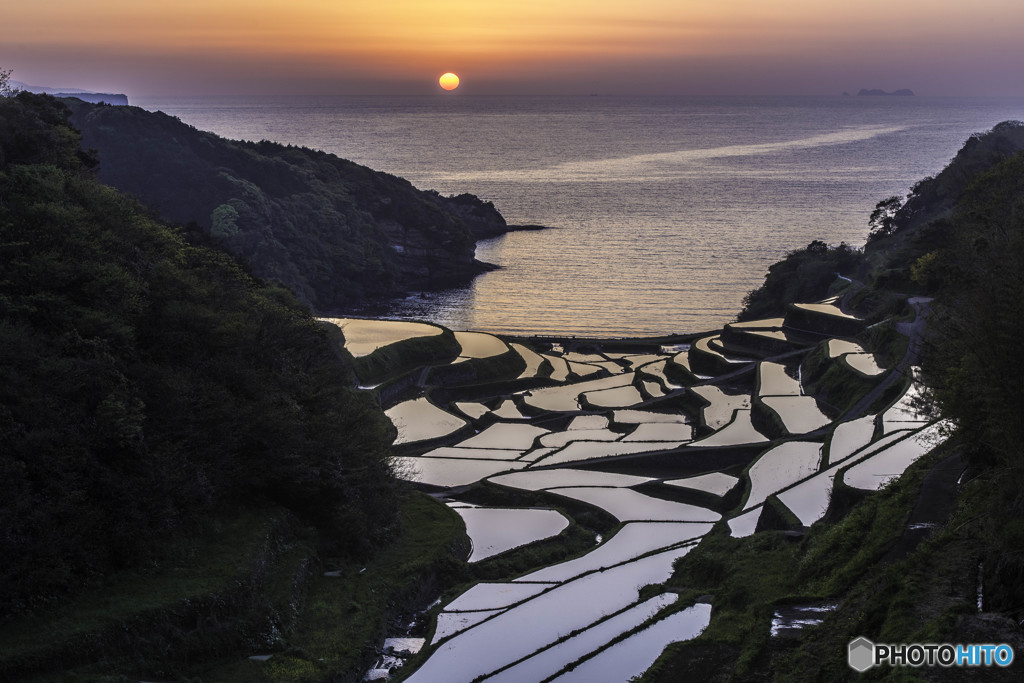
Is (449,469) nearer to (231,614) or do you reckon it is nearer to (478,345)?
(231,614)

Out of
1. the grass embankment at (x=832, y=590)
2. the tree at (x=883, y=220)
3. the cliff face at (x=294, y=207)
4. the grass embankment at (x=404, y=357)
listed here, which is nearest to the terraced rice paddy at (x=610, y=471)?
the grass embankment at (x=832, y=590)

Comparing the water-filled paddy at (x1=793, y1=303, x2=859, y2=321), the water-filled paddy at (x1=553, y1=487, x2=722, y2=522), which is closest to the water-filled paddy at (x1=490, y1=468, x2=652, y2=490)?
the water-filled paddy at (x1=553, y1=487, x2=722, y2=522)

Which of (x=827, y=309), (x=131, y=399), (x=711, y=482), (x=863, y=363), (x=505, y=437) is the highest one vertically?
(x=131, y=399)

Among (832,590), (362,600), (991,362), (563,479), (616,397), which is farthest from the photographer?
(616,397)

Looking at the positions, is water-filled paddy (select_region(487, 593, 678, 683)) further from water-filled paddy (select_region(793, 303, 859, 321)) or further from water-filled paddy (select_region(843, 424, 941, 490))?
water-filled paddy (select_region(793, 303, 859, 321))

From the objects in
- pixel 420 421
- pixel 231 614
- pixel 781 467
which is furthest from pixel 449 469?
pixel 231 614

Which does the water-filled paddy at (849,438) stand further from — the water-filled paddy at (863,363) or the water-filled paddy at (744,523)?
the water-filled paddy at (863,363)

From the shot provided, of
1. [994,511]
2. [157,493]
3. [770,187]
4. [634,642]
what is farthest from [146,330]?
[770,187]
